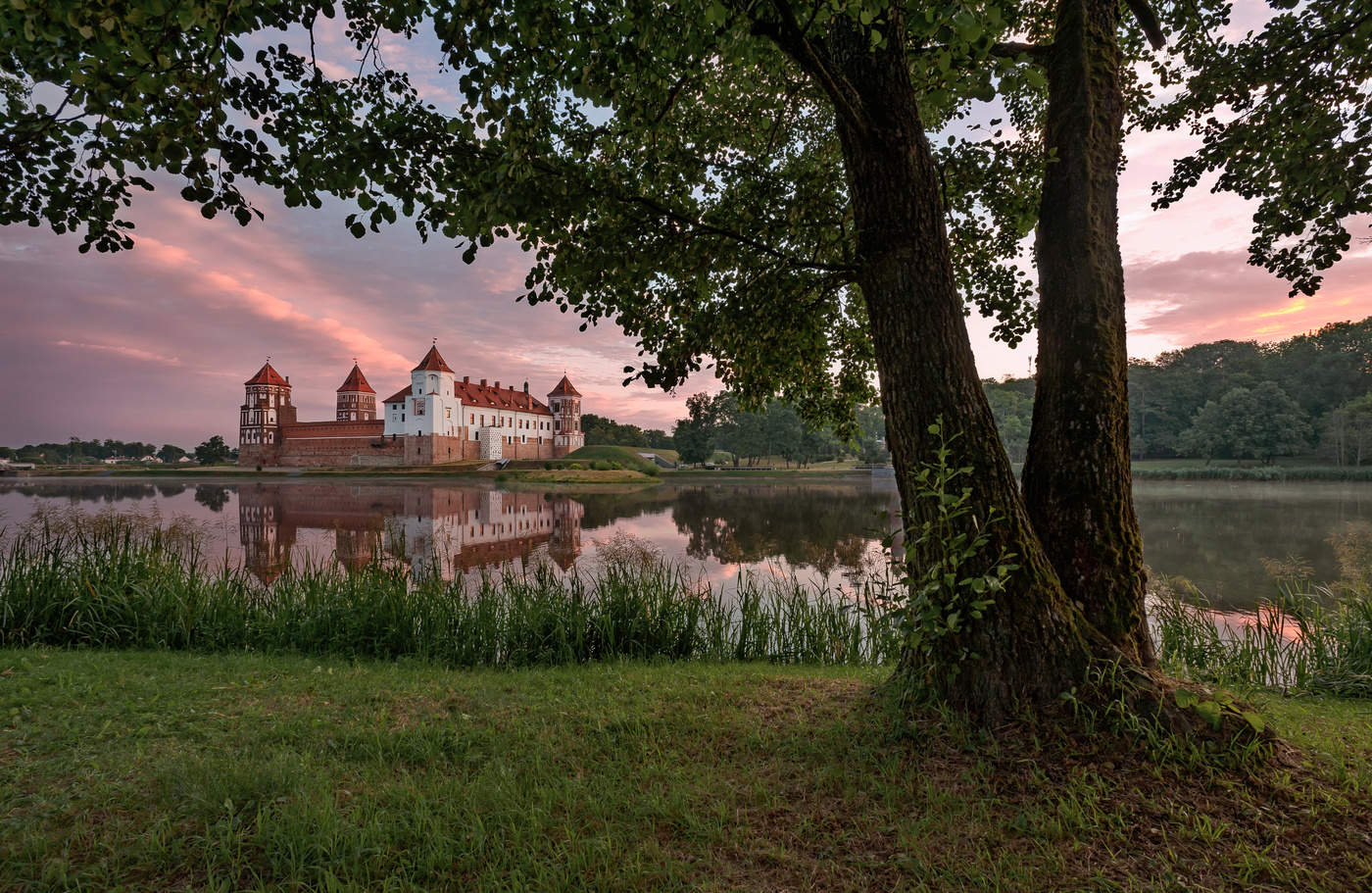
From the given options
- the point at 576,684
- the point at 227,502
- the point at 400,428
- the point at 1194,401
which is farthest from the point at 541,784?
the point at 1194,401

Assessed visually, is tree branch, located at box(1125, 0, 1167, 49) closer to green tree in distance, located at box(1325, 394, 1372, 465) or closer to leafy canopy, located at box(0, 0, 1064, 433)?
leafy canopy, located at box(0, 0, 1064, 433)

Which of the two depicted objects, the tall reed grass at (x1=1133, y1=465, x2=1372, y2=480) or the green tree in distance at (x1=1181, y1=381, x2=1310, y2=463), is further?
the green tree in distance at (x1=1181, y1=381, x2=1310, y2=463)

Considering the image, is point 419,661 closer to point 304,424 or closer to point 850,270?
point 850,270

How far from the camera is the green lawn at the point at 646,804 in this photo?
2146 mm

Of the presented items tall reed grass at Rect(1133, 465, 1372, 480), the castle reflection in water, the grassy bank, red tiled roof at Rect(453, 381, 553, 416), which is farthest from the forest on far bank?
the castle reflection in water

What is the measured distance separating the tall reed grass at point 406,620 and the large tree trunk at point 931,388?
9.79 feet

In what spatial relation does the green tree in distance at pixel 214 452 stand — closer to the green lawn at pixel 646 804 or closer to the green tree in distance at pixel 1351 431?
the green lawn at pixel 646 804

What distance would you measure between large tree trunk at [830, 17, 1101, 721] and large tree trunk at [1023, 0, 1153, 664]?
35 cm

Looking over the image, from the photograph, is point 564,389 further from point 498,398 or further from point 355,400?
point 355,400

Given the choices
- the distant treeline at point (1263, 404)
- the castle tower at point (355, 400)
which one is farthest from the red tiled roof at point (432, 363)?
the distant treeline at point (1263, 404)

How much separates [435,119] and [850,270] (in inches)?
119

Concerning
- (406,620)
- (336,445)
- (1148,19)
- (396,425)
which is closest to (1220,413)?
(1148,19)

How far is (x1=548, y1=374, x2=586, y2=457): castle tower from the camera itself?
2945 inches

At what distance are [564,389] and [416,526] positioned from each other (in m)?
56.3
